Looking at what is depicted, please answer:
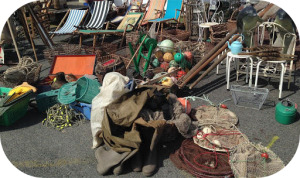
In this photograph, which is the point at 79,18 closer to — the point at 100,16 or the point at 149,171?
the point at 100,16

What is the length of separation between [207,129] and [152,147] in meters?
1.01

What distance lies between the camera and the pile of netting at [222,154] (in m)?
3.11

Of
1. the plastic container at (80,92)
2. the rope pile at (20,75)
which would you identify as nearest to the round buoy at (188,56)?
the plastic container at (80,92)

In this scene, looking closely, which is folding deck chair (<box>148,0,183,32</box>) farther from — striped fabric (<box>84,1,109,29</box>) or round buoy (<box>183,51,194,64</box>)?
round buoy (<box>183,51,194,64</box>)

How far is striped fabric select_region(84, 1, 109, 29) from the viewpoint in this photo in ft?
31.3

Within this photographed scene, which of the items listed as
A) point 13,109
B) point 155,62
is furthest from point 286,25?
point 13,109

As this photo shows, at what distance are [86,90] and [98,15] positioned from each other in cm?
624

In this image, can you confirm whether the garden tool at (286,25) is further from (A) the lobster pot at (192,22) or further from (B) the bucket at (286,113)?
(A) the lobster pot at (192,22)

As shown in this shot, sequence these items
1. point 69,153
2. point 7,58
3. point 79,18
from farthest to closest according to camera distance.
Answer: point 79,18 < point 7,58 < point 69,153

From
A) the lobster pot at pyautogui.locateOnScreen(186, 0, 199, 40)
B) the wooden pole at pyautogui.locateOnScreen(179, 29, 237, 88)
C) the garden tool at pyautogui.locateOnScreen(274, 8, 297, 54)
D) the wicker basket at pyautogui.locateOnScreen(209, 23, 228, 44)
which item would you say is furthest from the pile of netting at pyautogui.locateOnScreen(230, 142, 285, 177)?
the lobster pot at pyautogui.locateOnScreen(186, 0, 199, 40)

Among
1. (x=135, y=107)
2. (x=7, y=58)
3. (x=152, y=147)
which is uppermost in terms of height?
(x=135, y=107)

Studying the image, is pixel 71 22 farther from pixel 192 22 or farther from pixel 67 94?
pixel 67 94

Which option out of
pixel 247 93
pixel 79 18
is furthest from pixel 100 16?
pixel 247 93

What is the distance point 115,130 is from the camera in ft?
11.5
